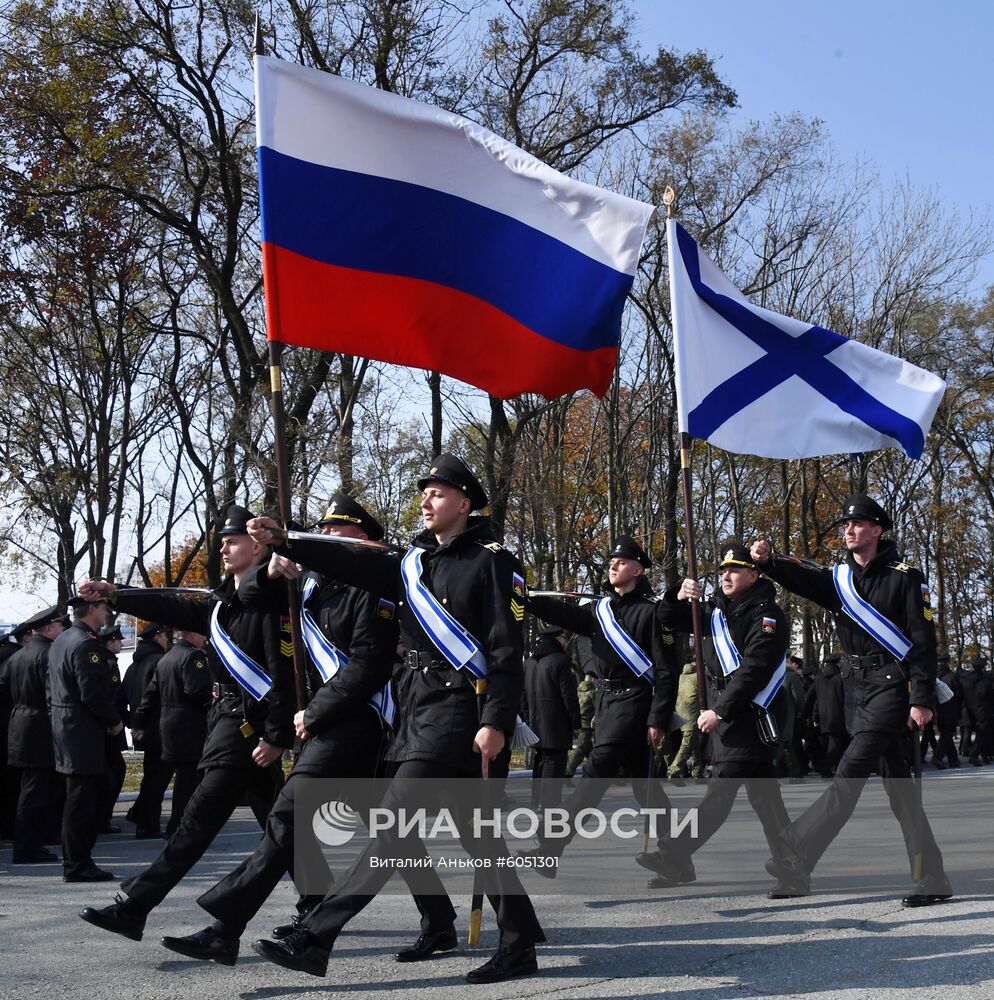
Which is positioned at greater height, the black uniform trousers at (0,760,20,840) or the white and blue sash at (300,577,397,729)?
the white and blue sash at (300,577,397,729)

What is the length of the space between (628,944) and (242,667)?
2268 millimetres

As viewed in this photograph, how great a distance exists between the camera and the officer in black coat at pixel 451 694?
17.6ft

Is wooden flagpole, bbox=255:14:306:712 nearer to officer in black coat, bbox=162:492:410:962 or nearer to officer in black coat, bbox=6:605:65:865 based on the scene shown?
officer in black coat, bbox=162:492:410:962

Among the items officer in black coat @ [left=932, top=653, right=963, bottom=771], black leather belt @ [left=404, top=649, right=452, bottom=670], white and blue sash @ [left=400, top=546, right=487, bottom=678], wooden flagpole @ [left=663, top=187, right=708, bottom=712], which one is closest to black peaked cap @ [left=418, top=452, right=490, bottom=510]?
white and blue sash @ [left=400, top=546, right=487, bottom=678]

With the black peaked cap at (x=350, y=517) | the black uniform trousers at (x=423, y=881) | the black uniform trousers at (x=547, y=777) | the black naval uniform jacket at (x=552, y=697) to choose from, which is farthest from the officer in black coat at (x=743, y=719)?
the black naval uniform jacket at (x=552, y=697)

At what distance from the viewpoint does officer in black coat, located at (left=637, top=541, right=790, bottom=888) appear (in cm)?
768

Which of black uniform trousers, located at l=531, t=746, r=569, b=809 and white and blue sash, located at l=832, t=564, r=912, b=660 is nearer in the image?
white and blue sash, located at l=832, t=564, r=912, b=660

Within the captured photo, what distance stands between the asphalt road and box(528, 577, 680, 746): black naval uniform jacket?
980 mm

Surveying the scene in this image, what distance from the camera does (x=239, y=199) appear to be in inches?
904

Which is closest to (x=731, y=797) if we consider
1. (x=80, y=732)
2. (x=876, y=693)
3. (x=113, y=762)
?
(x=876, y=693)

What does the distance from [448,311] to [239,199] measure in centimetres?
1702

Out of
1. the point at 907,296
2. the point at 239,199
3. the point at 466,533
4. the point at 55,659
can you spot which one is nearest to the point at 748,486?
the point at 907,296

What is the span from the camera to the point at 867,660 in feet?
24.3

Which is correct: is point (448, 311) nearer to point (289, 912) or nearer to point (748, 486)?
point (289, 912)
